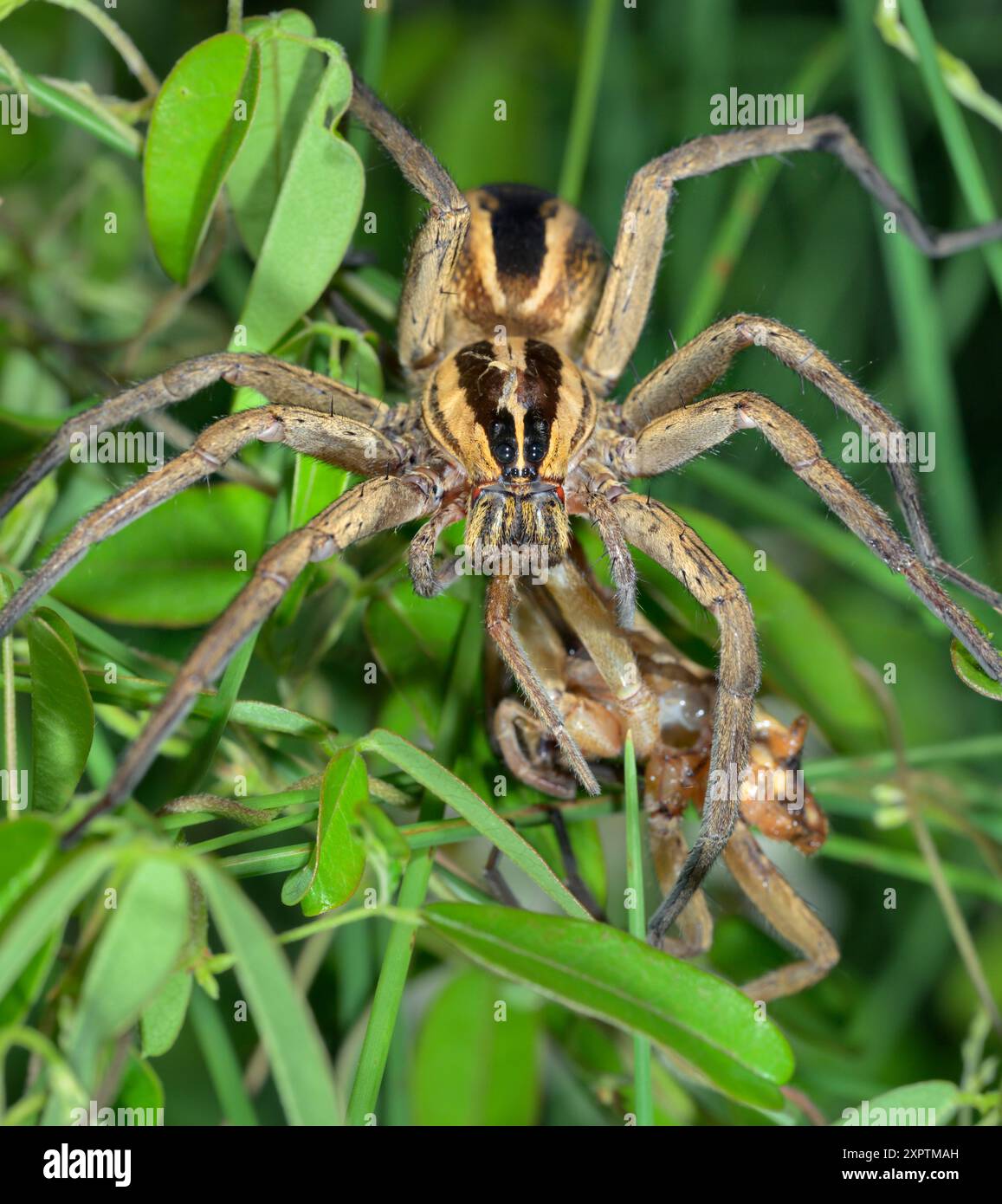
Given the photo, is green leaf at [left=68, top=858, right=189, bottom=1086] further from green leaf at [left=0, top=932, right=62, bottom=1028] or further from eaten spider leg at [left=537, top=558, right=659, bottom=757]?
eaten spider leg at [left=537, top=558, right=659, bottom=757]

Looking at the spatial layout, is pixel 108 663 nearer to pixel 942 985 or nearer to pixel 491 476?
pixel 491 476

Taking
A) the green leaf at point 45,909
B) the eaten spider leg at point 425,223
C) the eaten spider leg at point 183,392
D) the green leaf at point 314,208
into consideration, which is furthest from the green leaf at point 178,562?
the green leaf at point 45,909

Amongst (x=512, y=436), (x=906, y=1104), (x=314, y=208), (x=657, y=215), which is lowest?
(x=906, y=1104)

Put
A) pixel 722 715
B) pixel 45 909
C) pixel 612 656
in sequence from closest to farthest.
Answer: pixel 45 909, pixel 722 715, pixel 612 656

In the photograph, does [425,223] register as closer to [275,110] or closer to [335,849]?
[275,110]

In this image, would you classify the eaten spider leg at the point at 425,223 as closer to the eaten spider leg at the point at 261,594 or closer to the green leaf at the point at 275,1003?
the eaten spider leg at the point at 261,594

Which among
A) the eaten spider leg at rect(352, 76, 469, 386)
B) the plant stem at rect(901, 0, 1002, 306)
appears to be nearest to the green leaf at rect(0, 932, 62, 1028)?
the eaten spider leg at rect(352, 76, 469, 386)

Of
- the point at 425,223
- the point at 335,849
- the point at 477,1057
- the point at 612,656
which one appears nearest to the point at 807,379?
the point at 612,656
